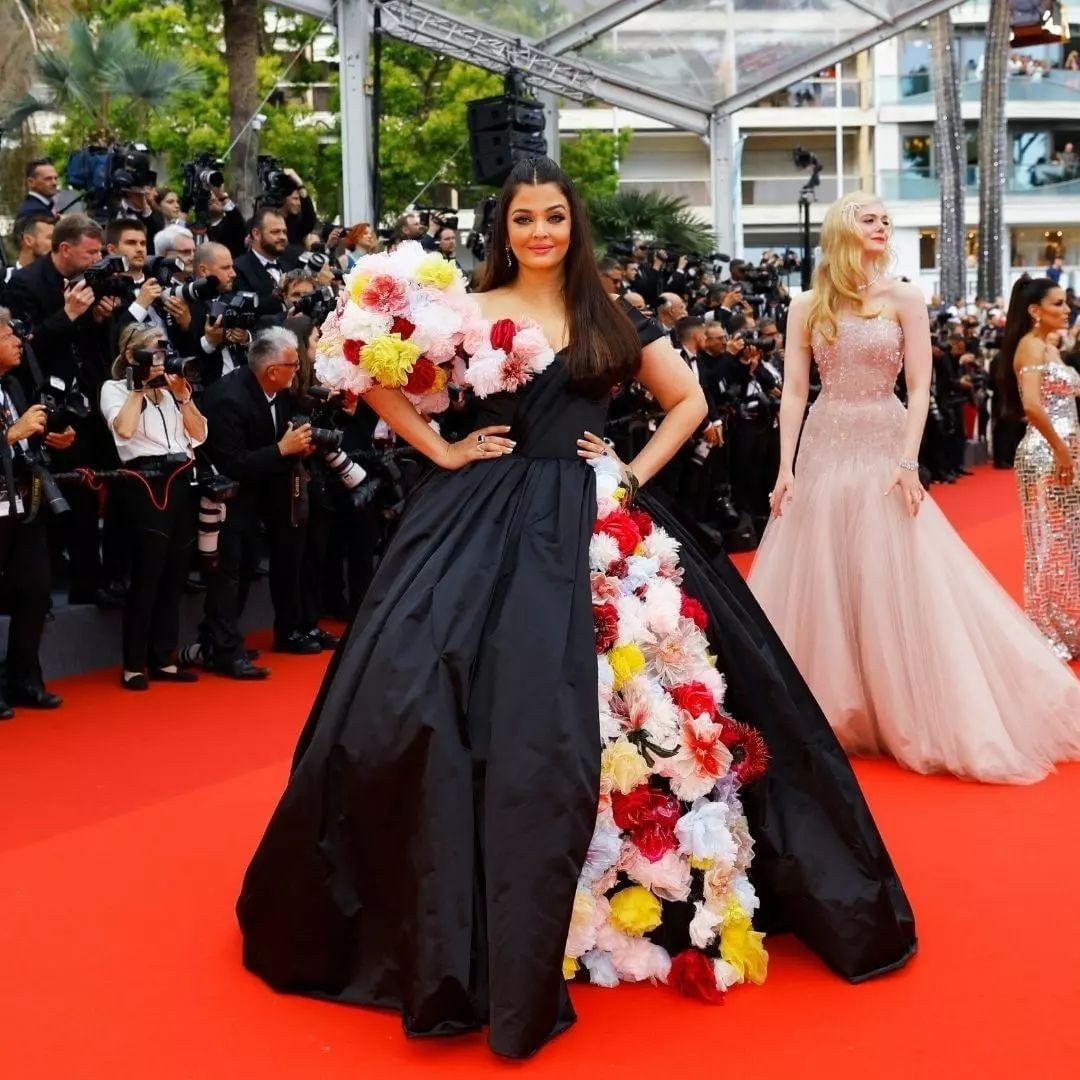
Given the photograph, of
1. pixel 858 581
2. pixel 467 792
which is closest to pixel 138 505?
pixel 858 581

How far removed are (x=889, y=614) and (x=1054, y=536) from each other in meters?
2.13

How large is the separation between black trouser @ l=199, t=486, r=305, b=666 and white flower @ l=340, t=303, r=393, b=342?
3.44m

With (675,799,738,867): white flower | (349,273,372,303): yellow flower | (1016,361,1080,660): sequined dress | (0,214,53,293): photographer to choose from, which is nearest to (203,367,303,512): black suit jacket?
(0,214,53,293): photographer

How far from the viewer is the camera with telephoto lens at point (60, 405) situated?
617 centimetres

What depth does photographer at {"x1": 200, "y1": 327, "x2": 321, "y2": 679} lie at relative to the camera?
682cm

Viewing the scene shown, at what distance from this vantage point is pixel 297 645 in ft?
24.1

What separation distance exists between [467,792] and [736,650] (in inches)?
30.6

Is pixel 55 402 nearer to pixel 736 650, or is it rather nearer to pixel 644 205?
pixel 736 650

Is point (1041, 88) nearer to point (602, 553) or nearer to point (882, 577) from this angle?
point (882, 577)

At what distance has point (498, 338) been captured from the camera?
3.46 m

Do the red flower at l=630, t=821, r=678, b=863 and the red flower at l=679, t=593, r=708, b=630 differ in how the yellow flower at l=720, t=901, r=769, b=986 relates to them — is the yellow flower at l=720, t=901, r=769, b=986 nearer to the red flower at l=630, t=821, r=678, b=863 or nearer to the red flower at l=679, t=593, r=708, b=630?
the red flower at l=630, t=821, r=678, b=863

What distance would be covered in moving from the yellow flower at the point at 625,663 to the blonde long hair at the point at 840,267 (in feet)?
7.26

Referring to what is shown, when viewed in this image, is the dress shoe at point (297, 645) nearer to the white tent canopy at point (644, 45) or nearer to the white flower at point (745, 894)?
the white flower at point (745, 894)

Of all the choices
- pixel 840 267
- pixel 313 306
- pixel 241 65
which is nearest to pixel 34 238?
pixel 313 306
